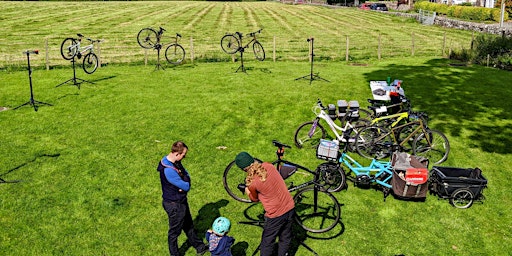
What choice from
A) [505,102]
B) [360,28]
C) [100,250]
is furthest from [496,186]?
[360,28]

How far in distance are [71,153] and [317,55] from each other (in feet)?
64.9

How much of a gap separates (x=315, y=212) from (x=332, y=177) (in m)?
1.29

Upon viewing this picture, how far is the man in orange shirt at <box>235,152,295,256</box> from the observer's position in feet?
20.5

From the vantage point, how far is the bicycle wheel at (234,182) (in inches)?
Result: 372

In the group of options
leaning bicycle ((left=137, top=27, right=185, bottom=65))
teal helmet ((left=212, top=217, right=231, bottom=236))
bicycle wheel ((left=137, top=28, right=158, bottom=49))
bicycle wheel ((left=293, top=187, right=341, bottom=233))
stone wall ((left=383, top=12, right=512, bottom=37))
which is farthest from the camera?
stone wall ((left=383, top=12, right=512, bottom=37))

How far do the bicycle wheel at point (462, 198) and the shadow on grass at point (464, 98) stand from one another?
148 inches

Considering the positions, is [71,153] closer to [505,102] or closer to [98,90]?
[98,90]

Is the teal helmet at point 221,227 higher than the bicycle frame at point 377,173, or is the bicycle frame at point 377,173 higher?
the teal helmet at point 221,227

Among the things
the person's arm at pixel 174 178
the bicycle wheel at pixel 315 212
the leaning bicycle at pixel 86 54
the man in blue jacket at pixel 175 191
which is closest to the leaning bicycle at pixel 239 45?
the leaning bicycle at pixel 86 54

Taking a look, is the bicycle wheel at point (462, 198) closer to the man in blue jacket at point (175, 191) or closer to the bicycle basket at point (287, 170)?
the bicycle basket at point (287, 170)

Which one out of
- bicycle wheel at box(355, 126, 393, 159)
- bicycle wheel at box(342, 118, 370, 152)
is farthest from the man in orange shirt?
bicycle wheel at box(355, 126, 393, 159)

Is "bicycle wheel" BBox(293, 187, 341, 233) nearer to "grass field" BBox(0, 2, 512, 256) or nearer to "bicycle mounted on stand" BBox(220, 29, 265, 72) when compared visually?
"grass field" BBox(0, 2, 512, 256)

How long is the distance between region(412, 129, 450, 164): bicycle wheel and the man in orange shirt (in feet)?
20.4

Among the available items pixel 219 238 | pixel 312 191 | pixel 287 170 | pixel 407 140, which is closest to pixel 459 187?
pixel 407 140
